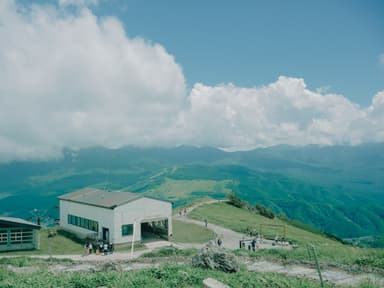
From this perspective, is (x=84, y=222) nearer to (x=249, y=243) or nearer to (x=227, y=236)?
(x=227, y=236)

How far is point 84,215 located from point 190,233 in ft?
43.8

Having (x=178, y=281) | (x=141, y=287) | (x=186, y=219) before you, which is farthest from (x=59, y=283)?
(x=186, y=219)

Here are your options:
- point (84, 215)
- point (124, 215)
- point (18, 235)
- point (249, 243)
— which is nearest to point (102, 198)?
point (84, 215)

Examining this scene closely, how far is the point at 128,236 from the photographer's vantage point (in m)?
39.7

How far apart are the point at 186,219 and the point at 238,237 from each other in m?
14.9

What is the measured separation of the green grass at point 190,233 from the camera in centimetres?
4291

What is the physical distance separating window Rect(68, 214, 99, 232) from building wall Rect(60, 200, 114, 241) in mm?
364

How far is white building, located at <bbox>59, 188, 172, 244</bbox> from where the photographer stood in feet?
129

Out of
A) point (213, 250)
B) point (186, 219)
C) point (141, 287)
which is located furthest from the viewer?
point (186, 219)

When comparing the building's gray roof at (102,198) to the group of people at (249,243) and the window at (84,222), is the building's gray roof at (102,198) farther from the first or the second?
the group of people at (249,243)

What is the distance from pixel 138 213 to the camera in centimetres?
4097

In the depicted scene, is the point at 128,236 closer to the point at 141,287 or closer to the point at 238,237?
the point at 238,237

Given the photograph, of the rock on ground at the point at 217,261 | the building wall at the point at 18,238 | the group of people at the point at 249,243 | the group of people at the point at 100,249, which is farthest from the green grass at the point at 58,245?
the rock on ground at the point at 217,261

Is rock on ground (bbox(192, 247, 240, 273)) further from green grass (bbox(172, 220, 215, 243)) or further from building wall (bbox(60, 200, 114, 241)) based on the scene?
green grass (bbox(172, 220, 215, 243))
